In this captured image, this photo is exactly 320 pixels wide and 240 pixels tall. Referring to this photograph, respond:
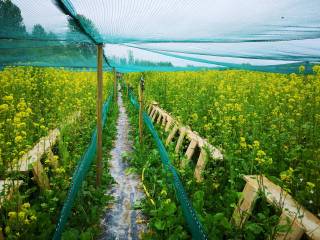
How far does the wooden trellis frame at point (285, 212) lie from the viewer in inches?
86.6

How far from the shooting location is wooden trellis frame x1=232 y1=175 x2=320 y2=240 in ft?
7.22

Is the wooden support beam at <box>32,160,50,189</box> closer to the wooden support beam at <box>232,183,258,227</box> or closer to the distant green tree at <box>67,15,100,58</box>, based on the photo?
the distant green tree at <box>67,15,100,58</box>

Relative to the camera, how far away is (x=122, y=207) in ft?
12.1

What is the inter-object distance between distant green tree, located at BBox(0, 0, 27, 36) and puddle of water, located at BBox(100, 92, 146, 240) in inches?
90.9

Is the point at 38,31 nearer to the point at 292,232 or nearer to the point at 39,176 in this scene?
the point at 39,176

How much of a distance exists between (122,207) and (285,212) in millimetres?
2066

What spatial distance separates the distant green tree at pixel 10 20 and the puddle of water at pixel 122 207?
231 centimetres

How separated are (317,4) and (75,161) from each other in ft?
12.2

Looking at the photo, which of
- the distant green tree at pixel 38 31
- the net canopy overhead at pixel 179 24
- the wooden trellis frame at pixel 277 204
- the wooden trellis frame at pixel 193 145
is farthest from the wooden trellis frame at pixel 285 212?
the distant green tree at pixel 38 31

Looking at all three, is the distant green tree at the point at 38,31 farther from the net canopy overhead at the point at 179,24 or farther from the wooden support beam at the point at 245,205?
the wooden support beam at the point at 245,205

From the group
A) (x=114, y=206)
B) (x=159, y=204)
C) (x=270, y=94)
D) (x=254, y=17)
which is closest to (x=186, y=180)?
(x=159, y=204)

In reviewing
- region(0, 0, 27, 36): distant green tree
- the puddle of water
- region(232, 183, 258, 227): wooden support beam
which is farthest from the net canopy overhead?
the puddle of water

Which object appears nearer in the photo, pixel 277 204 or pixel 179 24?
pixel 179 24

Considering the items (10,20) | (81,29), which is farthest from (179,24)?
(10,20)
